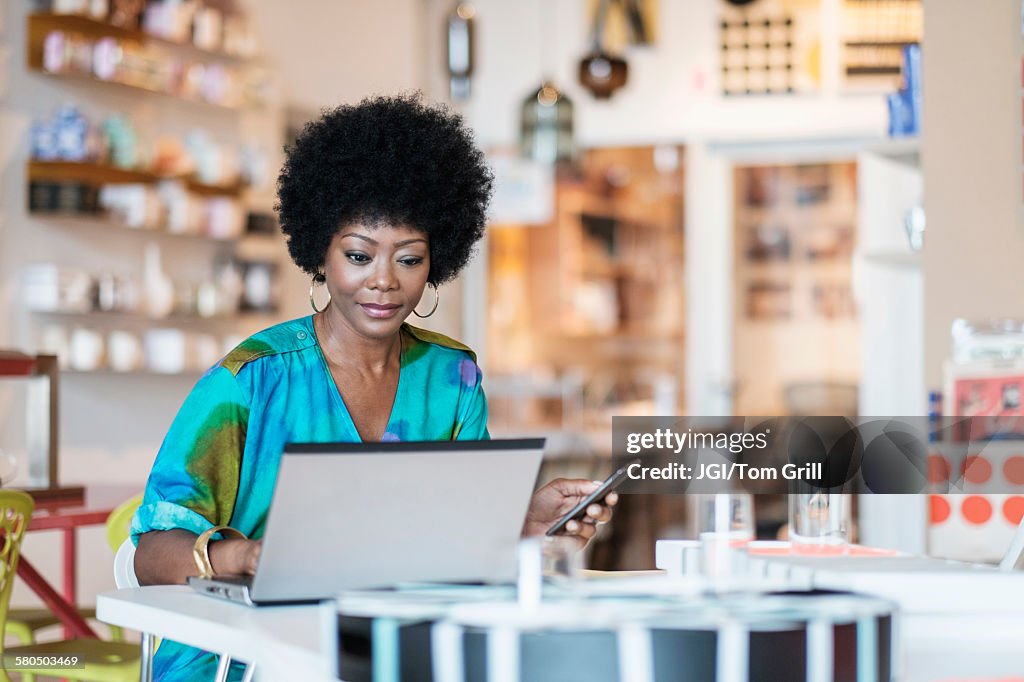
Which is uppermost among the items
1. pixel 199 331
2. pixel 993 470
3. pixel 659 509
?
pixel 199 331

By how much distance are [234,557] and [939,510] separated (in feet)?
7.70

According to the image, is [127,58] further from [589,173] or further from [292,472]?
[589,173]

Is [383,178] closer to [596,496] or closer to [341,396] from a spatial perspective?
[341,396]

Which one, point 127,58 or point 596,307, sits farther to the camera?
point 596,307

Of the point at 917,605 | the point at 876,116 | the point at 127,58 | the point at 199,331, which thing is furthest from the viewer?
the point at 876,116

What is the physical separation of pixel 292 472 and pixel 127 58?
3.86 metres

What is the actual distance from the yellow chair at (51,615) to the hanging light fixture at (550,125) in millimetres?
Result: 2769

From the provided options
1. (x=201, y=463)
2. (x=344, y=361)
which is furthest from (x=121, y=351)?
(x=201, y=463)

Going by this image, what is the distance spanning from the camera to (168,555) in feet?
6.13

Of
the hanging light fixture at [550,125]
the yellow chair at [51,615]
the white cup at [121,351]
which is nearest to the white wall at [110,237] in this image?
the white cup at [121,351]

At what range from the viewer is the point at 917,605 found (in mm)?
1554

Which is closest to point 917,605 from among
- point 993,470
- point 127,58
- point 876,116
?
point 993,470

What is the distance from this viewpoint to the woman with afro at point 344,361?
1924 millimetres

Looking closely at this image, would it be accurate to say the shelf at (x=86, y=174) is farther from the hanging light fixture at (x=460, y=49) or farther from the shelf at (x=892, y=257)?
the shelf at (x=892, y=257)
